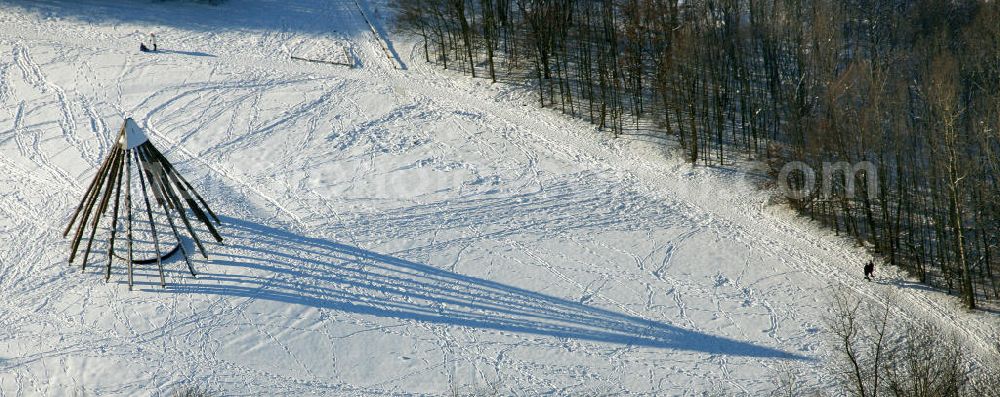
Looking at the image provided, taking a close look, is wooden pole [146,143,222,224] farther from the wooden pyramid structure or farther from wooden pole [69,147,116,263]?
wooden pole [69,147,116,263]

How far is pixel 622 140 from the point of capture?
1831 inches

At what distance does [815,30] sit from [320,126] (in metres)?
21.2

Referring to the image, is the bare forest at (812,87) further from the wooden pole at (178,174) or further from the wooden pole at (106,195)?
the wooden pole at (106,195)

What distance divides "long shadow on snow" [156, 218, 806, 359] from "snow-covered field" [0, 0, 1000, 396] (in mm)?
88

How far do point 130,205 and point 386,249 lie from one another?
9136 mm

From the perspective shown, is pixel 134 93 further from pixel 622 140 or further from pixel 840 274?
pixel 840 274

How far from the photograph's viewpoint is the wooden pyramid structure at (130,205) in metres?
37.6

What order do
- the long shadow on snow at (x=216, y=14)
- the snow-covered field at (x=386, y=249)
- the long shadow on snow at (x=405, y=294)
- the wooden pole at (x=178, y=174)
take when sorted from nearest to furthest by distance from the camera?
the snow-covered field at (x=386, y=249) < the long shadow on snow at (x=405, y=294) < the wooden pole at (x=178, y=174) < the long shadow on snow at (x=216, y=14)

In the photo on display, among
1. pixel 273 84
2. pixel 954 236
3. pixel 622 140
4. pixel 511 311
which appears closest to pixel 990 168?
pixel 954 236

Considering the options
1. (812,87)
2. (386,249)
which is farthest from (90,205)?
(812,87)

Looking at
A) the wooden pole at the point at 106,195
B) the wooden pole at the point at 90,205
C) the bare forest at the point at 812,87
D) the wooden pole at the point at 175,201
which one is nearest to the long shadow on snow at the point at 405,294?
the wooden pole at the point at 175,201

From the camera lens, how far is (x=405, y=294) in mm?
37938

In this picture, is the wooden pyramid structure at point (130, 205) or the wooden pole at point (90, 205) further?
the wooden pole at point (90, 205)

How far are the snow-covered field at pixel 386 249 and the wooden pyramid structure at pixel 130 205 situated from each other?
788 millimetres
